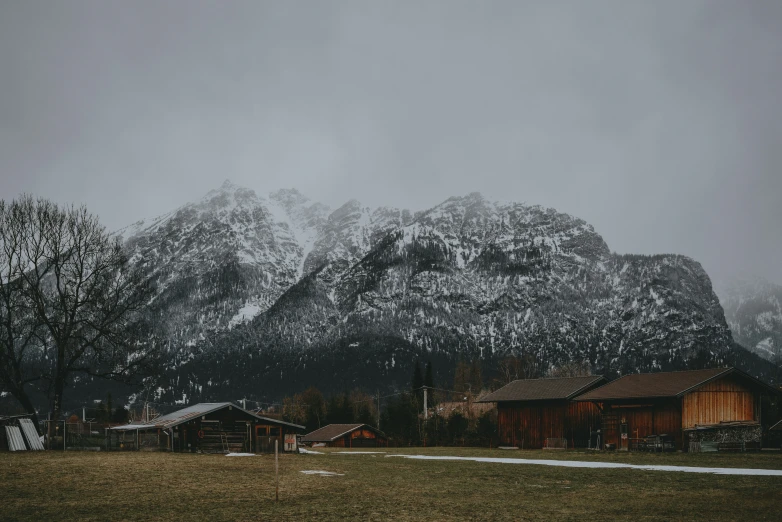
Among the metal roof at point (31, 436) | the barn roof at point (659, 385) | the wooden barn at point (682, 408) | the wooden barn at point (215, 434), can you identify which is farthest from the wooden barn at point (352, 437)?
the metal roof at point (31, 436)

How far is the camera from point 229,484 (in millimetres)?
26594

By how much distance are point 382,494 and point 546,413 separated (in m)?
45.0

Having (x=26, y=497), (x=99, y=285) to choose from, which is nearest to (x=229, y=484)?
(x=26, y=497)

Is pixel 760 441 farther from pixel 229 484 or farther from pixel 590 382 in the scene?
pixel 229 484

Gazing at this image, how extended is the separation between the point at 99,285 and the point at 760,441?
50659 mm

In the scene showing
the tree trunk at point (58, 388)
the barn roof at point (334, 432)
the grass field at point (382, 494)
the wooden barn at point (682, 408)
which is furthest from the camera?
the barn roof at point (334, 432)

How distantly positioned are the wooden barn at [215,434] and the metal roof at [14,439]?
12.4 m

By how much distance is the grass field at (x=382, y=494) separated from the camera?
59.7 feet

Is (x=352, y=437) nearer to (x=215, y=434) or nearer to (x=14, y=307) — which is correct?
(x=215, y=434)

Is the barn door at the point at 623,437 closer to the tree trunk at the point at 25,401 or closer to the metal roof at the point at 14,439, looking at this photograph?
the metal roof at the point at 14,439

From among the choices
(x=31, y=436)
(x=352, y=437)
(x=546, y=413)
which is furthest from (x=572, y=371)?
(x=31, y=436)

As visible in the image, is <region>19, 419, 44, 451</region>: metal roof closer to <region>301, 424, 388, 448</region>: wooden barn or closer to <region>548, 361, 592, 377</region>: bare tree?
<region>301, 424, 388, 448</region>: wooden barn

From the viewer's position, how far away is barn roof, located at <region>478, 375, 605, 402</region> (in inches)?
2517

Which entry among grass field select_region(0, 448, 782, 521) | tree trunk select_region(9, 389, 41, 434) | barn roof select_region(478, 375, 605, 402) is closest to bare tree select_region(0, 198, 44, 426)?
tree trunk select_region(9, 389, 41, 434)
